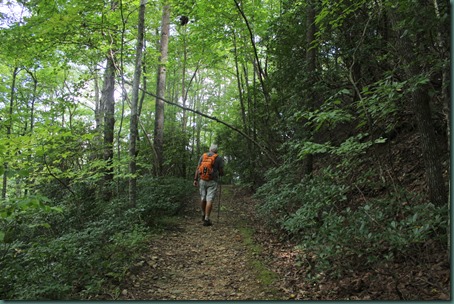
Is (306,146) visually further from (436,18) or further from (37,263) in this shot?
(37,263)

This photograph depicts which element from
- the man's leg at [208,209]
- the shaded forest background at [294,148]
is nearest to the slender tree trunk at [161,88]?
the shaded forest background at [294,148]

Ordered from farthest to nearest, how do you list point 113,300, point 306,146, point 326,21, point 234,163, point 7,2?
point 234,163
point 7,2
point 326,21
point 306,146
point 113,300

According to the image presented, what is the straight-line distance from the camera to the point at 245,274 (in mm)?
4391

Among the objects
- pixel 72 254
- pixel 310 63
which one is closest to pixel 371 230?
pixel 310 63

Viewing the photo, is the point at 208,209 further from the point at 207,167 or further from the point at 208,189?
the point at 207,167

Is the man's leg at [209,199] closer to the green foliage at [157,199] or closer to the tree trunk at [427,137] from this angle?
the green foliage at [157,199]

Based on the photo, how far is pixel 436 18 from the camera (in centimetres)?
316

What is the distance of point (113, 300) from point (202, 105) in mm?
23458

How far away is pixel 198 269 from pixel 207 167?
3.16m

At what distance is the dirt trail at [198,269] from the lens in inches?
150

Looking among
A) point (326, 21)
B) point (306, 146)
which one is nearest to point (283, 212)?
point (306, 146)

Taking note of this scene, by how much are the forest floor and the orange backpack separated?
4.32 feet

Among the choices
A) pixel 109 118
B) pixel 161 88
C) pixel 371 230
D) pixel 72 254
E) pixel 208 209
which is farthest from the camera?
pixel 161 88

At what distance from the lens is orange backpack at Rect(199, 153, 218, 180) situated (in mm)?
7434
